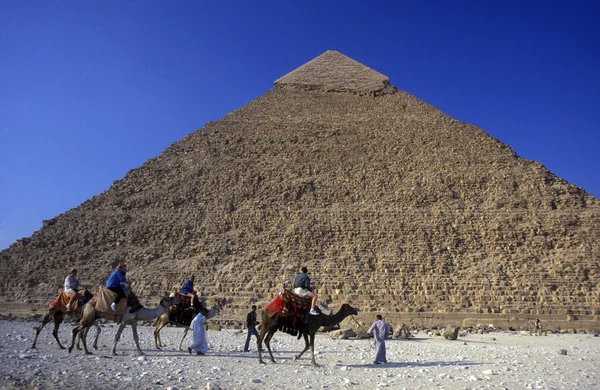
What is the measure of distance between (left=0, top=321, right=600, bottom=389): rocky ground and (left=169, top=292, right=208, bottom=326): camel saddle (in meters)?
0.58

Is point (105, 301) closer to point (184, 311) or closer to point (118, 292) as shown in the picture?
point (118, 292)

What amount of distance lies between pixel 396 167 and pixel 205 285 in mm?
10987

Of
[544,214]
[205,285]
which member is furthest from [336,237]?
[544,214]

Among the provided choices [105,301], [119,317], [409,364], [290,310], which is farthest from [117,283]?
[409,364]

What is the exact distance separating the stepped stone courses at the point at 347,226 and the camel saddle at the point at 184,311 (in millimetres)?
9064

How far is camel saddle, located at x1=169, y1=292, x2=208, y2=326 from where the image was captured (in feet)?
29.5

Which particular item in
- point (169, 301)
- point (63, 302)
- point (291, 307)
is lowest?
point (63, 302)

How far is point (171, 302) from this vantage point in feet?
29.5

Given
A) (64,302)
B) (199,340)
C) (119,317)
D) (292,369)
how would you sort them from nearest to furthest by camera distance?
(292,369)
(119,317)
(199,340)
(64,302)

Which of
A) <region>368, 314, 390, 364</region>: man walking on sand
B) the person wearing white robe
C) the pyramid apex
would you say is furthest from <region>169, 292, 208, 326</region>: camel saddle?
the pyramid apex

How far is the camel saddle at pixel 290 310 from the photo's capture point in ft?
24.1

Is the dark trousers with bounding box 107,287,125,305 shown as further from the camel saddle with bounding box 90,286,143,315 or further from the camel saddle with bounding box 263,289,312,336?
the camel saddle with bounding box 263,289,312,336

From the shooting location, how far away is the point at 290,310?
7.35 metres

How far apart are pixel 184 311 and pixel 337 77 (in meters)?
27.7
